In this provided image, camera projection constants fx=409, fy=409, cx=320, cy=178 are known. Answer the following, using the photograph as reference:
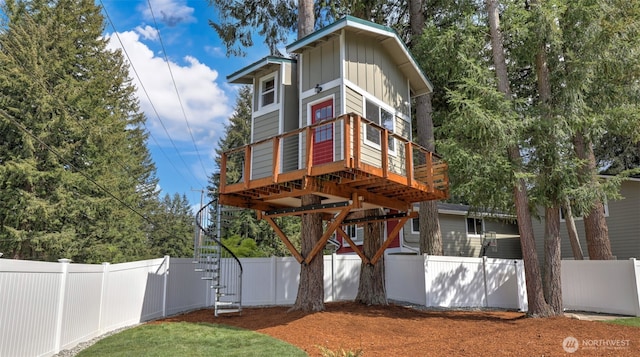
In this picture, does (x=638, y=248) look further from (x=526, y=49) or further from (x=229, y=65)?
(x=229, y=65)

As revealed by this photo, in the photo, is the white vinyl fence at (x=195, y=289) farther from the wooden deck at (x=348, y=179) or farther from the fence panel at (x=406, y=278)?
the wooden deck at (x=348, y=179)

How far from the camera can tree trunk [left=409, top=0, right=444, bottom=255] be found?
13.2m

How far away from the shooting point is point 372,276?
11.6 m

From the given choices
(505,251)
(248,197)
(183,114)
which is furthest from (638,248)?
(183,114)

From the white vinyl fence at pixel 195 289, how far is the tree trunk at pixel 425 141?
1.01 metres

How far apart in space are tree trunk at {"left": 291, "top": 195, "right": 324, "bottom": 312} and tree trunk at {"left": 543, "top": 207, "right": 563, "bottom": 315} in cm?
548

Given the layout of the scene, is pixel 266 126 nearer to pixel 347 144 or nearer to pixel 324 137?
pixel 324 137

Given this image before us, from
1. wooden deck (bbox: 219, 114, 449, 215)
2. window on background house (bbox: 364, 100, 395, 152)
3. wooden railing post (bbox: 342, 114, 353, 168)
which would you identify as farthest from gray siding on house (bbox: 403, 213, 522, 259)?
wooden railing post (bbox: 342, 114, 353, 168)

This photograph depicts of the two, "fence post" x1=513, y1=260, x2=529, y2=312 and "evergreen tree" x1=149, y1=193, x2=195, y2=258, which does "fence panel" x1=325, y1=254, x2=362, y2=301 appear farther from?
"evergreen tree" x1=149, y1=193, x2=195, y2=258

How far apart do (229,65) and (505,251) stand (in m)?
16.9

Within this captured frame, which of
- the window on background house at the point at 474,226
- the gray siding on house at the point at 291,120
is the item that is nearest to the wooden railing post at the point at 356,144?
the gray siding on house at the point at 291,120

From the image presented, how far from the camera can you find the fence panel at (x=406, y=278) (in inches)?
474

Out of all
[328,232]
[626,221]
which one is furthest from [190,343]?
[626,221]

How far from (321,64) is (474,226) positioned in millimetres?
15115
